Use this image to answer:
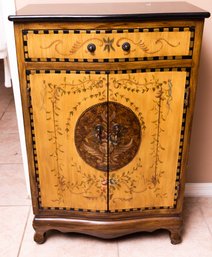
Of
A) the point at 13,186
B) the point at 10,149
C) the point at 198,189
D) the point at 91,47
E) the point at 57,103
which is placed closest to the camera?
the point at 91,47

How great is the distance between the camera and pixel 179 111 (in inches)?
50.1

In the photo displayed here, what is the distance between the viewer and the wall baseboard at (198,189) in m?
1.84

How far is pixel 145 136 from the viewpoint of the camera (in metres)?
1.30

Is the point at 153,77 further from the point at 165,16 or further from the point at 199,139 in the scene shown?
the point at 199,139

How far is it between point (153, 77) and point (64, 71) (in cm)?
31

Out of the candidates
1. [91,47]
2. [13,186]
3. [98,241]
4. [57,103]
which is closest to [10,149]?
[13,186]

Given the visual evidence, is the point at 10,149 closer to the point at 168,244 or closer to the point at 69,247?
the point at 69,247

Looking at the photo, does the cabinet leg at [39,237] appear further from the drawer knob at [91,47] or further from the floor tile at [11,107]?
the floor tile at [11,107]

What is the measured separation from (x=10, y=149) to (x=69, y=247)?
1059 millimetres

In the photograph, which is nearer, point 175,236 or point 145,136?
point 145,136

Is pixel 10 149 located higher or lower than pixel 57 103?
lower

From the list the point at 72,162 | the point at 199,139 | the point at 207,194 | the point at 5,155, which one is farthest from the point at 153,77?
the point at 5,155

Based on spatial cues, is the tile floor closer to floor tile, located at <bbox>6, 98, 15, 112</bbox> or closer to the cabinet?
the cabinet

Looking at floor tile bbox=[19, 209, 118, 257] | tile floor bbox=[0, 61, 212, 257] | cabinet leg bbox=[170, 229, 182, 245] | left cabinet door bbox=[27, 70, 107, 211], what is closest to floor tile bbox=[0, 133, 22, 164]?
tile floor bbox=[0, 61, 212, 257]
